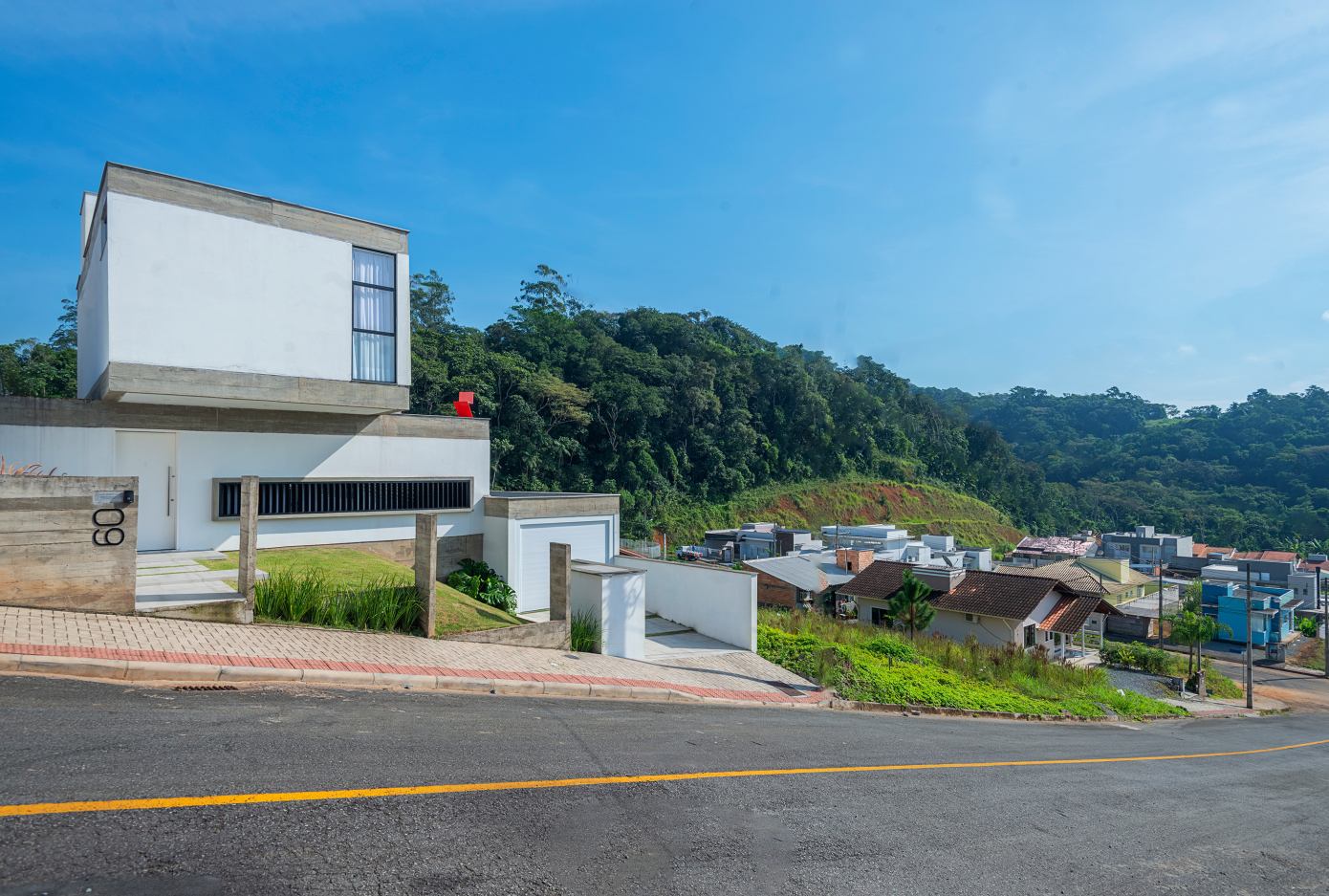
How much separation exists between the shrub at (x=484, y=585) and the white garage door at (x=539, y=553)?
1.68 ft

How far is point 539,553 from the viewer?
59.1 feet

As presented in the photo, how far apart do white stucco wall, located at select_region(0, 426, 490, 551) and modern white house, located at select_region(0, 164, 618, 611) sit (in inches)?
1.2

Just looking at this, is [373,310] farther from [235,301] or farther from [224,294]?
[224,294]

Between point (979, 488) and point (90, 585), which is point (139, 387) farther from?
point (979, 488)

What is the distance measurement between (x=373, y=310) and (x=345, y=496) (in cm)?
408

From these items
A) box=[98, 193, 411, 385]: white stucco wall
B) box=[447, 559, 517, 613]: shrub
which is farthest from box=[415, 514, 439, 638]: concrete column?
box=[98, 193, 411, 385]: white stucco wall

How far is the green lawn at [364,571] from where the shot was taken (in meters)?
12.3

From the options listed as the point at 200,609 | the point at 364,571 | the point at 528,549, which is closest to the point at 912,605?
the point at 528,549

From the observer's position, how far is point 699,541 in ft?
208

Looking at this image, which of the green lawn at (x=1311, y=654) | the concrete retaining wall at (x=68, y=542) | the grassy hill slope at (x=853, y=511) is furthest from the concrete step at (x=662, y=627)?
the grassy hill slope at (x=853, y=511)

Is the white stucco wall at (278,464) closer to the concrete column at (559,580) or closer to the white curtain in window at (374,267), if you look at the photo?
the white curtain in window at (374,267)

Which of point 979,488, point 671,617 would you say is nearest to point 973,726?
point 671,617

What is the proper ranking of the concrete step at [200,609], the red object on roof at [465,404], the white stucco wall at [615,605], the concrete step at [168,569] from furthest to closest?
the red object on roof at [465,404], the white stucco wall at [615,605], the concrete step at [168,569], the concrete step at [200,609]

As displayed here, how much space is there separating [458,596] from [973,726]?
9.87m
